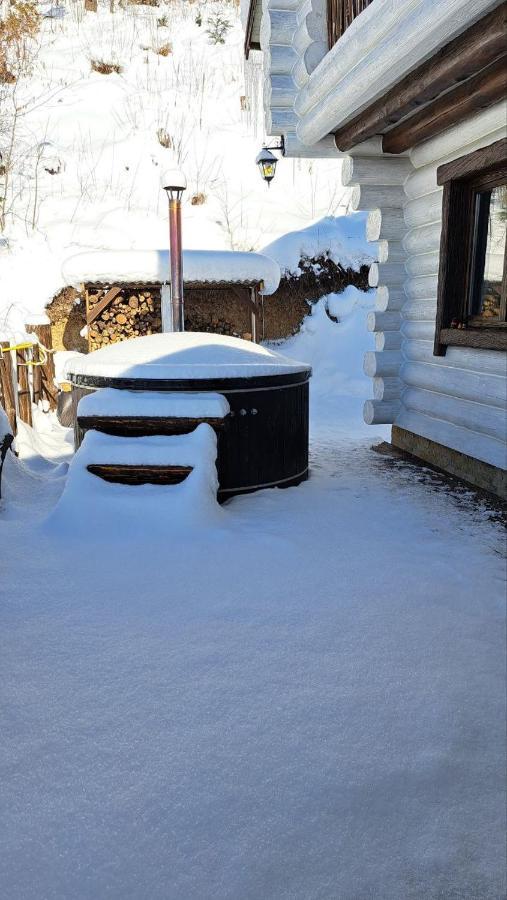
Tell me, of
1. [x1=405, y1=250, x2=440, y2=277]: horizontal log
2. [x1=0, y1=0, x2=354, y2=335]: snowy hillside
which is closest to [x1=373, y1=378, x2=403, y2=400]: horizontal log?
[x1=405, y1=250, x2=440, y2=277]: horizontal log

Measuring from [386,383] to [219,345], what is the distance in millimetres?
2199

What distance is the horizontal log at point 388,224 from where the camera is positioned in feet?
21.3

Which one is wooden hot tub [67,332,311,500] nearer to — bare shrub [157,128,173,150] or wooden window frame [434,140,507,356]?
wooden window frame [434,140,507,356]

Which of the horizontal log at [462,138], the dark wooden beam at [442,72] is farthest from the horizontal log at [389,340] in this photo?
the dark wooden beam at [442,72]

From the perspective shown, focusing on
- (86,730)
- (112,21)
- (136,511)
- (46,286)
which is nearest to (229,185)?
(46,286)

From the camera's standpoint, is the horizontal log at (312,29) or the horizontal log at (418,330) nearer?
the horizontal log at (312,29)

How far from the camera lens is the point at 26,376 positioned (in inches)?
308

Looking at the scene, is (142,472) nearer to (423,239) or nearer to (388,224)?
(423,239)

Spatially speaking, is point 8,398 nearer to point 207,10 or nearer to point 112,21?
point 112,21

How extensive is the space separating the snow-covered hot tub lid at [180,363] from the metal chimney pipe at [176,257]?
1.35 metres

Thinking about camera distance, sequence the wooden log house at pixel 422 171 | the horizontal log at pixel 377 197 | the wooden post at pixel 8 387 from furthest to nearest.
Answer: the wooden post at pixel 8 387
the horizontal log at pixel 377 197
the wooden log house at pixel 422 171

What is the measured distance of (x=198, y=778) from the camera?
195 centimetres

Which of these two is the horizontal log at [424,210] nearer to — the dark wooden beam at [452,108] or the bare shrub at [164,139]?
the dark wooden beam at [452,108]

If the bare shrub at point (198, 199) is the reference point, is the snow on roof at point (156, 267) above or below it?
below
